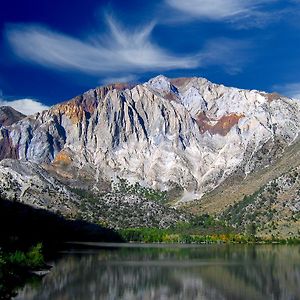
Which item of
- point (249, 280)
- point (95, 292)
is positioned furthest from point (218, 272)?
point (95, 292)

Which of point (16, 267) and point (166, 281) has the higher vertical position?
point (16, 267)

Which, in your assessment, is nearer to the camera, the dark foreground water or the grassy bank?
the grassy bank

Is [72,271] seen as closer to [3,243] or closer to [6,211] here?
[3,243]

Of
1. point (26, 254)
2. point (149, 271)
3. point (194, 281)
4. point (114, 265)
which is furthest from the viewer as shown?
point (114, 265)

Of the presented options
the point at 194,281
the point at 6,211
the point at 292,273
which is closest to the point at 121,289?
the point at 194,281

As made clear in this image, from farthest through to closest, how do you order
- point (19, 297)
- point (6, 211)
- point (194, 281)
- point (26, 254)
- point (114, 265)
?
point (6, 211) < point (114, 265) < point (26, 254) < point (194, 281) < point (19, 297)

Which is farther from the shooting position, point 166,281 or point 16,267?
point 166,281

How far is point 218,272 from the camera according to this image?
124 metres

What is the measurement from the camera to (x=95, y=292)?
91.4m

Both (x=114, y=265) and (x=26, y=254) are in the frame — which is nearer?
(x=26, y=254)

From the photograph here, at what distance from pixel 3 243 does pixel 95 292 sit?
3806 cm

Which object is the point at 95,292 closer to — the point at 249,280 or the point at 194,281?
the point at 194,281

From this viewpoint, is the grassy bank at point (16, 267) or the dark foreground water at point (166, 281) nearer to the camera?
the grassy bank at point (16, 267)

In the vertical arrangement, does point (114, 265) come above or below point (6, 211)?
below
